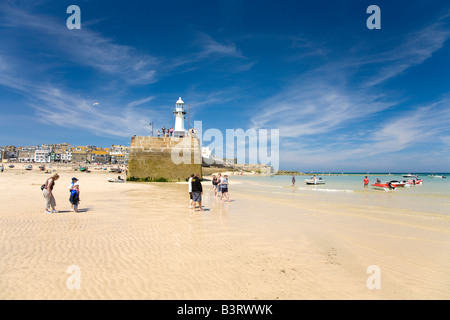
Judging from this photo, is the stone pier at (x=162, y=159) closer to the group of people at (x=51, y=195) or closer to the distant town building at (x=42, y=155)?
the group of people at (x=51, y=195)

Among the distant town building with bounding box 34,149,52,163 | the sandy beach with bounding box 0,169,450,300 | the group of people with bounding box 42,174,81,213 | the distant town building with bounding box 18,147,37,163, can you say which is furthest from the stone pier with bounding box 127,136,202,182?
the distant town building with bounding box 18,147,37,163

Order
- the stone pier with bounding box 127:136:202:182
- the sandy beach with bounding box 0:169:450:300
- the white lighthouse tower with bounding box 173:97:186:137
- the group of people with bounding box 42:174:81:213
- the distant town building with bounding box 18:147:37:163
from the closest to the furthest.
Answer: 1. the sandy beach with bounding box 0:169:450:300
2. the group of people with bounding box 42:174:81:213
3. the stone pier with bounding box 127:136:202:182
4. the white lighthouse tower with bounding box 173:97:186:137
5. the distant town building with bounding box 18:147:37:163

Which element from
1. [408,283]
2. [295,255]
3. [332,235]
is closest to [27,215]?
[295,255]

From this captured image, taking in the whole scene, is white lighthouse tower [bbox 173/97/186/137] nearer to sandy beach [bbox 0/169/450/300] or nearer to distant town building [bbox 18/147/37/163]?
sandy beach [bbox 0/169/450/300]

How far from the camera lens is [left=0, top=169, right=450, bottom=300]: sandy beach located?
12.0ft

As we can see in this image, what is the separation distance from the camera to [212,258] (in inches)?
194

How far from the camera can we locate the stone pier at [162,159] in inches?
995

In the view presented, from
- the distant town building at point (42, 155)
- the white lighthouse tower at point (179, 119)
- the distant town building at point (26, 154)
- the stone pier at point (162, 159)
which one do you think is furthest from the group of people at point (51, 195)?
the distant town building at point (26, 154)

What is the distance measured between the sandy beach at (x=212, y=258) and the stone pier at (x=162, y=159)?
16744mm

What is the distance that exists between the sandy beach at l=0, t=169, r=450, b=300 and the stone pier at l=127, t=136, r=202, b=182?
16.7 m

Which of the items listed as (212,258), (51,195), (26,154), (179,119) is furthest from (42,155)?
(212,258)

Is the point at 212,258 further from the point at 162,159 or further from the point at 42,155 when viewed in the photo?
the point at 42,155

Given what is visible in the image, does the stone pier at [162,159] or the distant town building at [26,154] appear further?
the distant town building at [26,154]

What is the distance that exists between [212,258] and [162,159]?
2173cm
